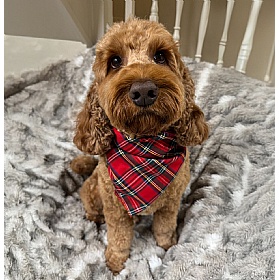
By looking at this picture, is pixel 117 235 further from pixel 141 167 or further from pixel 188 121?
pixel 188 121

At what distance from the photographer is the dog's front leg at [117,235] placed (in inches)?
49.0

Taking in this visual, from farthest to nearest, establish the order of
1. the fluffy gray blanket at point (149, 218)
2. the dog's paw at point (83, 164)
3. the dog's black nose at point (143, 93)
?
the dog's paw at point (83, 164), the fluffy gray blanket at point (149, 218), the dog's black nose at point (143, 93)

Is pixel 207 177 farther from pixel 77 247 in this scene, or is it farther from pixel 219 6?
pixel 219 6

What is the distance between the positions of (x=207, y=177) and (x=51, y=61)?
95 cm

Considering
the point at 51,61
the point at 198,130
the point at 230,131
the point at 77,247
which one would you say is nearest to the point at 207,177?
the point at 230,131

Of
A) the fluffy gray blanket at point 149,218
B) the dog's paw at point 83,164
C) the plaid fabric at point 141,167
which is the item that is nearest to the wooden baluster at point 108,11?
the fluffy gray blanket at point 149,218

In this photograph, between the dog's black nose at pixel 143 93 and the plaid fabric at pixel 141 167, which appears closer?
the dog's black nose at pixel 143 93

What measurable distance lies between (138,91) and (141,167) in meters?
→ 0.34

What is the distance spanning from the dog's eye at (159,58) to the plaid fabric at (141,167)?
0.21 meters

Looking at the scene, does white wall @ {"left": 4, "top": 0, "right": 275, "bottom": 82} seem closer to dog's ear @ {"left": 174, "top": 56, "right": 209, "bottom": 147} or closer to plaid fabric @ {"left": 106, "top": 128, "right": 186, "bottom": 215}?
dog's ear @ {"left": 174, "top": 56, "right": 209, "bottom": 147}

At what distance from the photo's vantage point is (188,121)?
1.16m

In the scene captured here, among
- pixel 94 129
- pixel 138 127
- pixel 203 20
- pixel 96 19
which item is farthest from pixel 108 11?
pixel 138 127

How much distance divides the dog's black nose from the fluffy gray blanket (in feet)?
1.84

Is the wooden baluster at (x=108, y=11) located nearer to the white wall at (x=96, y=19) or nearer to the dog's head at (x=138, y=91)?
the white wall at (x=96, y=19)
